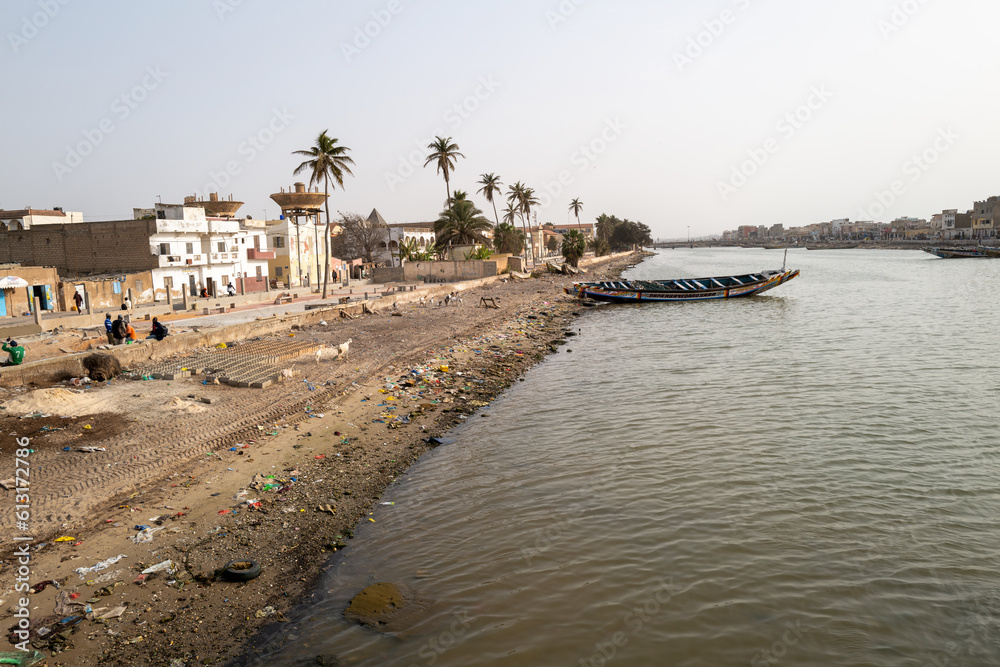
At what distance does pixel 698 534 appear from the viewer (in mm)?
7984

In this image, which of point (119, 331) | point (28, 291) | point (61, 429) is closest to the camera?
point (61, 429)

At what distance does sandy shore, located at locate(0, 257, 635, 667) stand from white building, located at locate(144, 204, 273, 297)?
76.6 ft

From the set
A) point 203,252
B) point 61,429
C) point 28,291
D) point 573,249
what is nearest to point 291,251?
point 203,252

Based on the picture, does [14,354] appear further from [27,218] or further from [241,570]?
[27,218]

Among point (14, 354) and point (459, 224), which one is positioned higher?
point (459, 224)

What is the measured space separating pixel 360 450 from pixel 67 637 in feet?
19.7

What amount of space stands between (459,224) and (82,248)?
33.0m

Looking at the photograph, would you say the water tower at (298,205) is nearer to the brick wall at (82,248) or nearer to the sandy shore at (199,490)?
the brick wall at (82,248)

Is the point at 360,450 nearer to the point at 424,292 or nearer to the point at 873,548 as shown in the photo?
the point at 873,548

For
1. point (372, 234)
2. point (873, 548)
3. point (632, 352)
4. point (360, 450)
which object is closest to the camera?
point (873, 548)

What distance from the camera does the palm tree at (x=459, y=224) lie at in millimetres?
60750

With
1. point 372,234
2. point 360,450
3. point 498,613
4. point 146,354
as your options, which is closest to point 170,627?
point 498,613

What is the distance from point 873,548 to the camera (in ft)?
24.7

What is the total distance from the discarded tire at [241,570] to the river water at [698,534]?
3.04 ft
